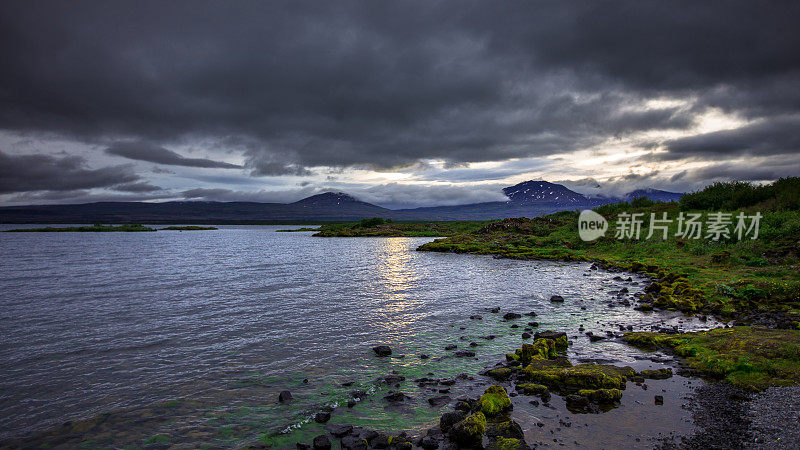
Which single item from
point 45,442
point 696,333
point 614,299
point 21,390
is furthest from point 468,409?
point 614,299

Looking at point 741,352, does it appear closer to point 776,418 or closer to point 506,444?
point 776,418

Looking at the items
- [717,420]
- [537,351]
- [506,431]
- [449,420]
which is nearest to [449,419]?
[449,420]

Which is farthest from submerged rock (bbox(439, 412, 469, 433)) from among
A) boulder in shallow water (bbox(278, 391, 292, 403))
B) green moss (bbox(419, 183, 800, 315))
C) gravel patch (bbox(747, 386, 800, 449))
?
green moss (bbox(419, 183, 800, 315))

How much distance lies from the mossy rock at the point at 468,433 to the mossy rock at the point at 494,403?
1115mm

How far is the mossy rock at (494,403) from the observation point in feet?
31.8

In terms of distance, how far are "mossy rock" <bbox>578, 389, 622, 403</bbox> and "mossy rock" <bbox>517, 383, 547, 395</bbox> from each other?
1167mm

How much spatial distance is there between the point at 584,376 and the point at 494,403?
11.7 ft

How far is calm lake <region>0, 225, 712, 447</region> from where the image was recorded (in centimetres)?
964

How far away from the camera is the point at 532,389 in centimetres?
1110

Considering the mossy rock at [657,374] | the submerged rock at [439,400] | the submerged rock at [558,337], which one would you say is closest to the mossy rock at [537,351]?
the submerged rock at [558,337]

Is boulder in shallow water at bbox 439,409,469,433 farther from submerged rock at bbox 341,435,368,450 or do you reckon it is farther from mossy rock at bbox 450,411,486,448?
submerged rock at bbox 341,435,368,450

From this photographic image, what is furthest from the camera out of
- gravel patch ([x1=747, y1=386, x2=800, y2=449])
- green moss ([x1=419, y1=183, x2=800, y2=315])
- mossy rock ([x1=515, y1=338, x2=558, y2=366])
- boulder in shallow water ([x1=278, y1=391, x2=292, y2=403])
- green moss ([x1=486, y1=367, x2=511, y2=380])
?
green moss ([x1=419, y1=183, x2=800, y2=315])

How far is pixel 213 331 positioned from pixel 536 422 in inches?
594

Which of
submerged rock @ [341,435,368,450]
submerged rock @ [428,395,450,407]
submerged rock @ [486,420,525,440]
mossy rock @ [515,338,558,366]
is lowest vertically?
submerged rock @ [428,395,450,407]
